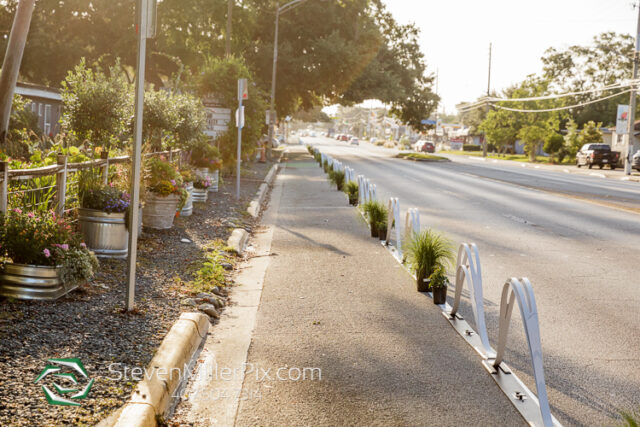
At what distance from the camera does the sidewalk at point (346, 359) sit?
4.30 metres

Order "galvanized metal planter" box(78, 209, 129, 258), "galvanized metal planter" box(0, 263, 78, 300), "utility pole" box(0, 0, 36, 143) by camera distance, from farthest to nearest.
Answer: "utility pole" box(0, 0, 36, 143) → "galvanized metal planter" box(78, 209, 129, 258) → "galvanized metal planter" box(0, 263, 78, 300)

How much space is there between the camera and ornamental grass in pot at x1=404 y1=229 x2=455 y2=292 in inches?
297

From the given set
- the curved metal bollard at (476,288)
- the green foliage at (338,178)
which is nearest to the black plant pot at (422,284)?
the curved metal bollard at (476,288)

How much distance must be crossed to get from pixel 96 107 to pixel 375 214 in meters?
5.22

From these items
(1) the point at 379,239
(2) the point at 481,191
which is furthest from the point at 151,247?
(2) the point at 481,191

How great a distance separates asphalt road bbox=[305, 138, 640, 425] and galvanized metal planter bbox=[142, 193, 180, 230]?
460 cm

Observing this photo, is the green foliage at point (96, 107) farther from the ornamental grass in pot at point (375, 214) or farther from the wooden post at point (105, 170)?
the ornamental grass in pot at point (375, 214)

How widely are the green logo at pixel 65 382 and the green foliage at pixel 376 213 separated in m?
7.67

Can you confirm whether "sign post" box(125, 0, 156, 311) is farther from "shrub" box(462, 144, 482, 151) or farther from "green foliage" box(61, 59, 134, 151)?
"shrub" box(462, 144, 482, 151)

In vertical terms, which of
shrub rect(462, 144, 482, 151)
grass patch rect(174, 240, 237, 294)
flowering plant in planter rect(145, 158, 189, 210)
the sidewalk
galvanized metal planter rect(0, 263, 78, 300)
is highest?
shrub rect(462, 144, 482, 151)

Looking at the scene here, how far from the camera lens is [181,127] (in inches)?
633

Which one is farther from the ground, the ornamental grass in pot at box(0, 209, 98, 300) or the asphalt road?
the ornamental grass in pot at box(0, 209, 98, 300)

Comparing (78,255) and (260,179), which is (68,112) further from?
(260,179)

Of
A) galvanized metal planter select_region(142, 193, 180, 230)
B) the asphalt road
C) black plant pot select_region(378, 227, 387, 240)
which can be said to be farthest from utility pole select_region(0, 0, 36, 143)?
the asphalt road
